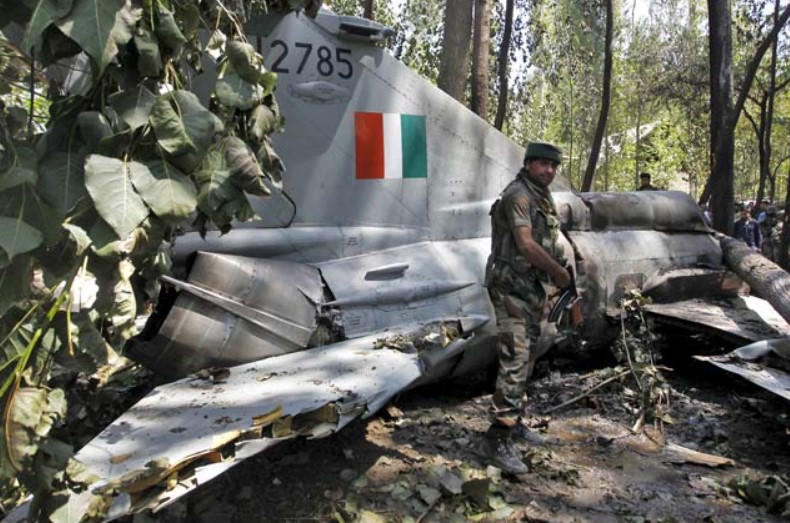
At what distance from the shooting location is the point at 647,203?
5828 mm

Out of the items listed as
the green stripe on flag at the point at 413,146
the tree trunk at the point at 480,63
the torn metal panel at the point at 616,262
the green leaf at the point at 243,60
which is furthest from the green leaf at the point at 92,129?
the tree trunk at the point at 480,63

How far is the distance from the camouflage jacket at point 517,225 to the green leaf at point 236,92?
2.17m

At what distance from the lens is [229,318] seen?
139 inches

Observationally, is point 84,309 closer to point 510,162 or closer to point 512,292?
point 512,292

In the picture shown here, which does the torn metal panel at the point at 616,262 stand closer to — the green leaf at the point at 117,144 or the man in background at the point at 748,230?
the green leaf at the point at 117,144

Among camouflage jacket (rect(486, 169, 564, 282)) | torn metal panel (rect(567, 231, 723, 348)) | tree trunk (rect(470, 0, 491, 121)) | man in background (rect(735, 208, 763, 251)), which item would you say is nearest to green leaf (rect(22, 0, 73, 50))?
camouflage jacket (rect(486, 169, 564, 282))

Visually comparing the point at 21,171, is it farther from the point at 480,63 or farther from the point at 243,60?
the point at 480,63

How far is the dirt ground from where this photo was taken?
3.27 meters

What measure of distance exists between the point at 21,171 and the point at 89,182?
0.17m

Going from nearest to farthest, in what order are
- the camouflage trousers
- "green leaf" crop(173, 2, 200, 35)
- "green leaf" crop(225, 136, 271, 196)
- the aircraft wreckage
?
"green leaf" crop(173, 2, 200, 35)
"green leaf" crop(225, 136, 271, 196)
the aircraft wreckage
the camouflage trousers

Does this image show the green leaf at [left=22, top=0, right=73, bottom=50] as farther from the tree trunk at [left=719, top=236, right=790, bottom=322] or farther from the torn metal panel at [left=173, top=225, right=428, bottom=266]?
the tree trunk at [left=719, top=236, right=790, bottom=322]

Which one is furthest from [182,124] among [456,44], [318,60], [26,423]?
[456,44]

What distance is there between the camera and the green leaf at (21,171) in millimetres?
1557

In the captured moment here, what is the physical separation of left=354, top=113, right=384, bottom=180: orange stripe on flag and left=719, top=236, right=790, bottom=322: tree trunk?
3.33 meters
